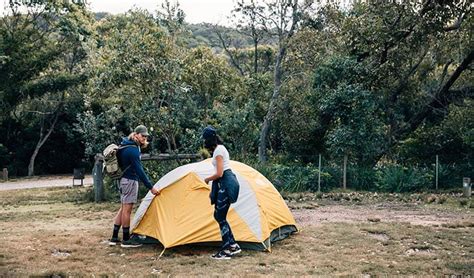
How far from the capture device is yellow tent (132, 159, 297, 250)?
24.1 feet

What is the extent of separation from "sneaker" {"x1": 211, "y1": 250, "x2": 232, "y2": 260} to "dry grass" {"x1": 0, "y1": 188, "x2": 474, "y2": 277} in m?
0.17

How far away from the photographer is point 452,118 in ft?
55.8

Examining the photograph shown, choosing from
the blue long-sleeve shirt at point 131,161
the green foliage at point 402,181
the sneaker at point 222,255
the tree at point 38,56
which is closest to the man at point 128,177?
the blue long-sleeve shirt at point 131,161

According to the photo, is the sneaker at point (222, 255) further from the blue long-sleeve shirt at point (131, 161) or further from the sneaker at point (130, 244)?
the blue long-sleeve shirt at point (131, 161)

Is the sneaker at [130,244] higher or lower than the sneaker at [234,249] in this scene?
lower

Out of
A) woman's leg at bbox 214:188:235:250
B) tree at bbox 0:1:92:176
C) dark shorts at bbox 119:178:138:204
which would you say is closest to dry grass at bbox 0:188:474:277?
woman's leg at bbox 214:188:235:250

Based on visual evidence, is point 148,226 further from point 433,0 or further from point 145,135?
point 433,0

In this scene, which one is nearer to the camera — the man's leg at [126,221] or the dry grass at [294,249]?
the dry grass at [294,249]

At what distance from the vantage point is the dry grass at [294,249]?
6.36 meters

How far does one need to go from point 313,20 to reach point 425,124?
632 centimetres

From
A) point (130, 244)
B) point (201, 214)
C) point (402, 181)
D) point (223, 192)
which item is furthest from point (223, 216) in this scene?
point (402, 181)

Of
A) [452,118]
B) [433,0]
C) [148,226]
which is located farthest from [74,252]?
[452,118]

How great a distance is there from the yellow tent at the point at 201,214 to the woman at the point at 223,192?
1.20 ft

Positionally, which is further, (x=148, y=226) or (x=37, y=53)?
(x=37, y=53)
